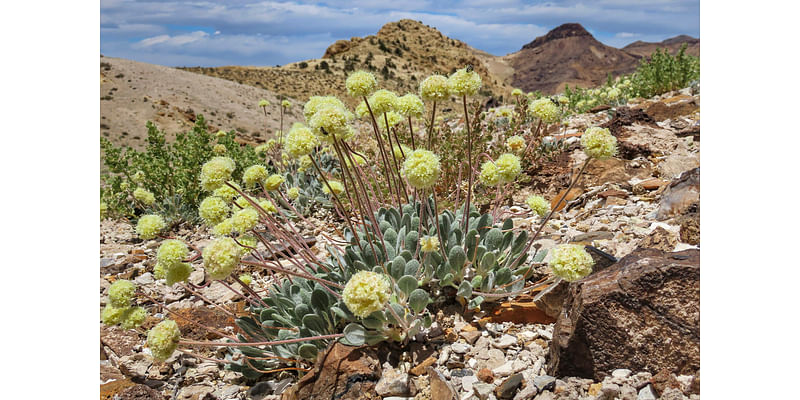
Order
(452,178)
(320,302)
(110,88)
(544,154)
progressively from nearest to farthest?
(320,302)
(452,178)
(544,154)
(110,88)

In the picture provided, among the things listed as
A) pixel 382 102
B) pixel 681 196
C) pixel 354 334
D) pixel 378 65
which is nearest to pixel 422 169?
pixel 382 102

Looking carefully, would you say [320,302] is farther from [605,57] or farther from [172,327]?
[605,57]

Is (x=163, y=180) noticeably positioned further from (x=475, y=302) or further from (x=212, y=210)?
(x=475, y=302)

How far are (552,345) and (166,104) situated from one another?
90.4 ft

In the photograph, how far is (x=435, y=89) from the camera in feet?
8.77

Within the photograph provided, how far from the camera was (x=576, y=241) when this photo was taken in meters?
3.95

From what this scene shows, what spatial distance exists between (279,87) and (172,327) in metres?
44.9

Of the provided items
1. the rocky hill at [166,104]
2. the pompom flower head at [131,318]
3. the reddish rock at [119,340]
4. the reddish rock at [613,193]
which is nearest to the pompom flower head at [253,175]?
the pompom flower head at [131,318]

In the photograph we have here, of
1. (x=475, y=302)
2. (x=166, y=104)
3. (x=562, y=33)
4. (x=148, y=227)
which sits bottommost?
(x=475, y=302)

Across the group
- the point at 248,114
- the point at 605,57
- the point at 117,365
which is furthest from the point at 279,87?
the point at 605,57

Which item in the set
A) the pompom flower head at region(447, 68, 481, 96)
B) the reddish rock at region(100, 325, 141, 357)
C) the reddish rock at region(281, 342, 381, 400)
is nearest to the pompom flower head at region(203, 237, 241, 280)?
the reddish rock at region(281, 342, 381, 400)

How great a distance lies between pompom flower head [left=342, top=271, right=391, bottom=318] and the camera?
201 centimetres

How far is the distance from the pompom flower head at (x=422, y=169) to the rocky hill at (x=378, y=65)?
1178 inches

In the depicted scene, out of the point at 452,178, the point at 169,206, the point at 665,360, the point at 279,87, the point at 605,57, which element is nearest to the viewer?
the point at 665,360
